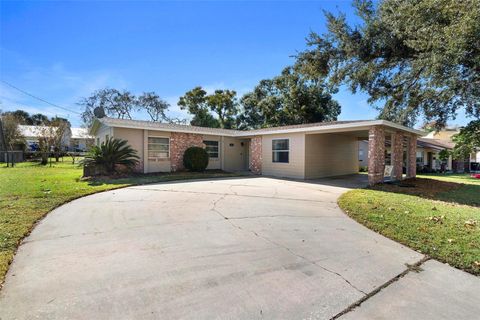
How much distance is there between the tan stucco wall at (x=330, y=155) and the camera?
13961 millimetres

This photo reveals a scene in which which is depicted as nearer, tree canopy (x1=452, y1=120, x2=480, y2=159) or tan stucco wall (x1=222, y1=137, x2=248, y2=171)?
tree canopy (x1=452, y1=120, x2=480, y2=159)

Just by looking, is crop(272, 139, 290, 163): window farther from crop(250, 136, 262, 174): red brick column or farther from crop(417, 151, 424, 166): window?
crop(417, 151, 424, 166): window

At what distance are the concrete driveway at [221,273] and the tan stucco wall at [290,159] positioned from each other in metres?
8.40

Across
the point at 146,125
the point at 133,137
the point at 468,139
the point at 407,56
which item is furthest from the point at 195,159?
the point at 468,139

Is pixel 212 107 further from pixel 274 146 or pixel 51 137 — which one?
pixel 274 146

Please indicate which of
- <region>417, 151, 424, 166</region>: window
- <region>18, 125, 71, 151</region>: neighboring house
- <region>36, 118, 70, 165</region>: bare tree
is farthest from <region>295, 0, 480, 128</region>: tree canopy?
<region>18, 125, 71, 151</region>: neighboring house

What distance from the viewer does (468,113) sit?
1230 centimetres

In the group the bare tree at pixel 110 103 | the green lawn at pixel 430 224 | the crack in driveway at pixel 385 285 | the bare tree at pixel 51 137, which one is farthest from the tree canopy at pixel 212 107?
the crack in driveway at pixel 385 285

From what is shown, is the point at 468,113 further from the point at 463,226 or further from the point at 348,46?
the point at 463,226

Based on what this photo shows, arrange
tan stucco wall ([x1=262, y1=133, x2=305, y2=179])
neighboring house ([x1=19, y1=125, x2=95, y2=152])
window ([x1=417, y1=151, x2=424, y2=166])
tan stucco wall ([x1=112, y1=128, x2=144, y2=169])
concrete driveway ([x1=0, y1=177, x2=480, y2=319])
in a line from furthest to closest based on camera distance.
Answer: neighboring house ([x1=19, y1=125, x2=95, y2=152]) → window ([x1=417, y1=151, x2=424, y2=166]) → tan stucco wall ([x1=262, y1=133, x2=305, y2=179]) → tan stucco wall ([x1=112, y1=128, x2=144, y2=169]) → concrete driveway ([x1=0, y1=177, x2=480, y2=319])

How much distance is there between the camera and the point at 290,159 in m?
14.3

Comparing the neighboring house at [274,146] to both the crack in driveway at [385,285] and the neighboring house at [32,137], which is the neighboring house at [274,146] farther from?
the neighboring house at [32,137]

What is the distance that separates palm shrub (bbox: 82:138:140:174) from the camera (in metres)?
Answer: 12.1

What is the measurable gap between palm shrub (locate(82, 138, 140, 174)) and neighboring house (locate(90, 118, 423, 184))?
1.06m
